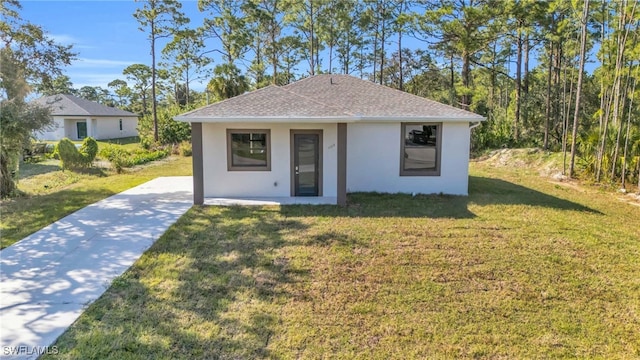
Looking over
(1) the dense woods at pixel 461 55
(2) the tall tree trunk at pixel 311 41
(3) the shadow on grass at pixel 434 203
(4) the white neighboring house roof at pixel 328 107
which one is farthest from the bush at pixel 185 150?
(3) the shadow on grass at pixel 434 203

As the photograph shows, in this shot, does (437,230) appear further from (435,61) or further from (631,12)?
(435,61)

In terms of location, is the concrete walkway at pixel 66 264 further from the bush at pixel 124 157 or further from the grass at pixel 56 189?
the bush at pixel 124 157

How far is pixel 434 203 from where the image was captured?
10.1 metres

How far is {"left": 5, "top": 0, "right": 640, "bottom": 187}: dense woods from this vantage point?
1351cm

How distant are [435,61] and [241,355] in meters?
31.1

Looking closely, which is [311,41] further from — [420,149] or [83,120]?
[83,120]

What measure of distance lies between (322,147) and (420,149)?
302 centimetres

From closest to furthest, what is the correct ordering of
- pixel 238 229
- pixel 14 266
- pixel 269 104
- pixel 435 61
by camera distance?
pixel 14 266 → pixel 238 229 → pixel 269 104 → pixel 435 61

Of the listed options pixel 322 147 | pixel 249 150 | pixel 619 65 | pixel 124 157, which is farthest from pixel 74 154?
pixel 619 65

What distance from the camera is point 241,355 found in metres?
3.80

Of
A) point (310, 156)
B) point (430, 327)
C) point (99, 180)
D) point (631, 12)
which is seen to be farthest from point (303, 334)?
point (631, 12)

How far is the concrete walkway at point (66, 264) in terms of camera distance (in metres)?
4.14

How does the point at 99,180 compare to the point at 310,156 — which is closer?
the point at 310,156

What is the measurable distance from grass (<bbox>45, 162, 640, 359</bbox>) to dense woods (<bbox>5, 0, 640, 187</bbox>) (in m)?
7.17
